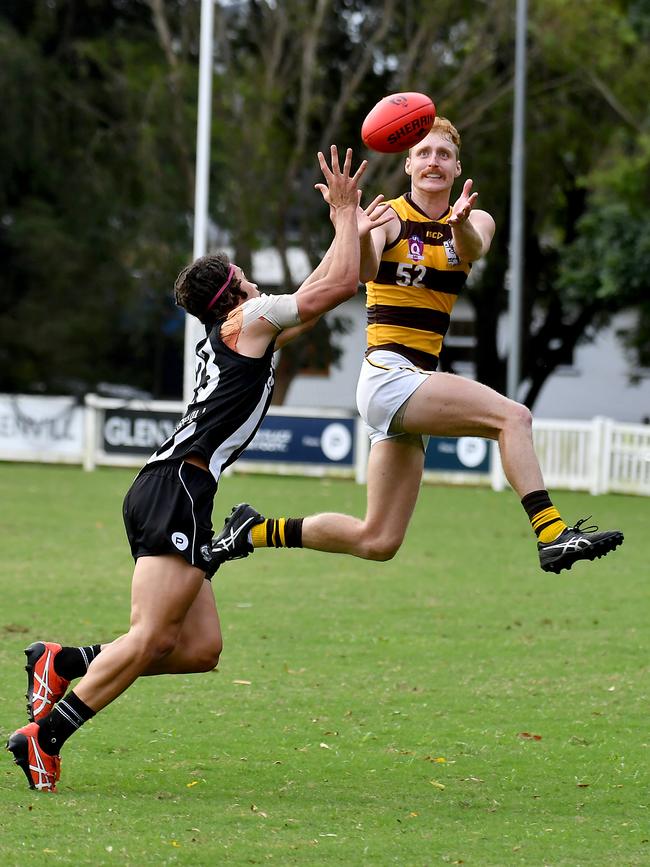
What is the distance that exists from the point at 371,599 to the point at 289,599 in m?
0.69

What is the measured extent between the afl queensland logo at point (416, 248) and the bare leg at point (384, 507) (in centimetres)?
93

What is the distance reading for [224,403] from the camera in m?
6.18

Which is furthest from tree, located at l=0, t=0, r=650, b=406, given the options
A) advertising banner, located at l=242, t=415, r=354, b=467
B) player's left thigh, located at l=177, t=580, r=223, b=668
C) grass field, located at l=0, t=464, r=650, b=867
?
player's left thigh, located at l=177, t=580, r=223, b=668

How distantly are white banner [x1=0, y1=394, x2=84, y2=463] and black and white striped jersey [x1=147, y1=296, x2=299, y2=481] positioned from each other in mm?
17807

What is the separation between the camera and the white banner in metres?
23.9

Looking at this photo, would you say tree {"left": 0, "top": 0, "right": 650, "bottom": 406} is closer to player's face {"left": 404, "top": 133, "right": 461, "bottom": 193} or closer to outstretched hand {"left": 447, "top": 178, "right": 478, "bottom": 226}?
player's face {"left": 404, "top": 133, "right": 461, "bottom": 193}

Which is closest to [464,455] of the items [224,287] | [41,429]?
[41,429]

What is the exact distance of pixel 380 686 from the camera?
847 cm

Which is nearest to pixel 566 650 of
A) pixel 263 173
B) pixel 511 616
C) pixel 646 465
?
pixel 511 616

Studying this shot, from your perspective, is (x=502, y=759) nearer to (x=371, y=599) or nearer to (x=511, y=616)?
(x=511, y=616)

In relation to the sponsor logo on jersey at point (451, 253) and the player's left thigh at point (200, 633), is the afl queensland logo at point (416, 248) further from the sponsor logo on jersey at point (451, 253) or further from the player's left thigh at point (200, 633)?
the player's left thigh at point (200, 633)

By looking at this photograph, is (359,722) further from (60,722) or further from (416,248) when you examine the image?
(416,248)

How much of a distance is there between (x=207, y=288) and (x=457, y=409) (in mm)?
1427

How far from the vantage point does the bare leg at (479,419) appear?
6789mm
